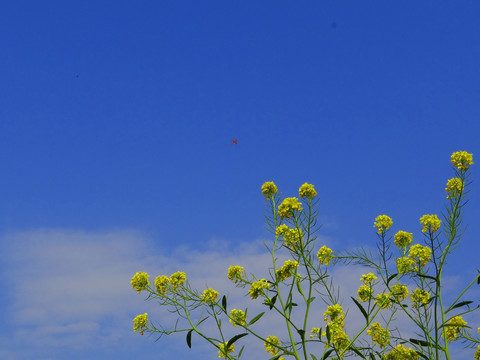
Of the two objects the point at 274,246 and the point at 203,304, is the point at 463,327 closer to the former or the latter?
the point at 274,246

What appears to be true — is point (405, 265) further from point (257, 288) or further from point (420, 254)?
point (257, 288)

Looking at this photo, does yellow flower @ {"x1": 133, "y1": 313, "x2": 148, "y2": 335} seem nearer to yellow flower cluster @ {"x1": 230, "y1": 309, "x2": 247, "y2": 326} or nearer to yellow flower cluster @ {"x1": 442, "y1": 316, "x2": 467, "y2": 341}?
yellow flower cluster @ {"x1": 230, "y1": 309, "x2": 247, "y2": 326}

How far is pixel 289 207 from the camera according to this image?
5949 millimetres

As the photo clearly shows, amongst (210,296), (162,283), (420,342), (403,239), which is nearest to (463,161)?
(403,239)

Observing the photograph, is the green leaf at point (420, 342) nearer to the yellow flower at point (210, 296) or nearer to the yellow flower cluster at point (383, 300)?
the yellow flower cluster at point (383, 300)

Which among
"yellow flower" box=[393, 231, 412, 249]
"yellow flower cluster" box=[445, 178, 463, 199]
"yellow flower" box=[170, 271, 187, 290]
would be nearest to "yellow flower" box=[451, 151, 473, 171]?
"yellow flower cluster" box=[445, 178, 463, 199]

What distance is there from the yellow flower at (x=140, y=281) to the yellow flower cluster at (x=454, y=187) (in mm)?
3685

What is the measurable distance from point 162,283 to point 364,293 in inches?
93.9

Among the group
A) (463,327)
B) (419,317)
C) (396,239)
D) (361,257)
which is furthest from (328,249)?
(463,327)

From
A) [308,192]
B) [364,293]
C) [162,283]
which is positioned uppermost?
[308,192]

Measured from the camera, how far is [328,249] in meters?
6.45

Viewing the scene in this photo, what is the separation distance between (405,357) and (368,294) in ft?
2.50

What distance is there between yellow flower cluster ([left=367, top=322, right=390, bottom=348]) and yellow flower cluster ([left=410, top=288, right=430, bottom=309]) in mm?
471

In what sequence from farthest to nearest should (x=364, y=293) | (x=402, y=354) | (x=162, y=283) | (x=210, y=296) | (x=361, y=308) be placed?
1. (x=162, y=283)
2. (x=210, y=296)
3. (x=364, y=293)
4. (x=402, y=354)
5. (x=361, y=308)
